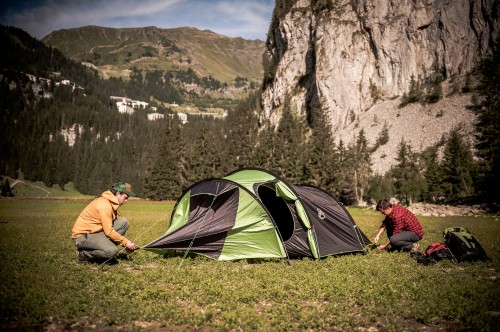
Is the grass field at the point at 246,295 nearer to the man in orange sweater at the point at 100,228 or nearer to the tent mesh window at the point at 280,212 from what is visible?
the man in orange sweater at the point at 100,228

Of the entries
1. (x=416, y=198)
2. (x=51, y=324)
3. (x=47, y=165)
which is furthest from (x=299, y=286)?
(x=47, y=165)

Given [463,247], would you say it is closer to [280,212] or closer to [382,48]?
[280,212]

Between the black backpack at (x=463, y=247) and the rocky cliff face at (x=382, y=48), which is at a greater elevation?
the rocky cliff face at (x=382, y=48)

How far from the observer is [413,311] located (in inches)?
281

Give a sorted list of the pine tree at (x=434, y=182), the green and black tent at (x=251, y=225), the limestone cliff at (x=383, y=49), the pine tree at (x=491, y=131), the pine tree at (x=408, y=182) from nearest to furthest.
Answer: the green and black tent at (x=251, y=225), the pine tree at (x=491, y=131), the pine tree at (x=434, y=182), the pine tree at (x=408, y=182), the limestone cliff at (x=383, y=49)

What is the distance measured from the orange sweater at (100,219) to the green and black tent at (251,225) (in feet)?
5.51

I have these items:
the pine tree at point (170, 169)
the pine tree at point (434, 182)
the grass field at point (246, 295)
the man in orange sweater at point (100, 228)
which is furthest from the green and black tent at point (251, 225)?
the pine tree at point (170, 169)

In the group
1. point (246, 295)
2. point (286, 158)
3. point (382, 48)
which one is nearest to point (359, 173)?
point (286, 158)

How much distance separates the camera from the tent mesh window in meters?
13.3

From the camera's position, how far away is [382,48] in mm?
113125

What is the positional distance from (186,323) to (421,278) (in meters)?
6.38

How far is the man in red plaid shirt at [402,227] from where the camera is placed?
41.8 ft

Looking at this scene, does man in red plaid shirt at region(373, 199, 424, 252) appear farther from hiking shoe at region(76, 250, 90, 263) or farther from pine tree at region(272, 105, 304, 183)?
pine tree at region(272, 105, 304, 183)

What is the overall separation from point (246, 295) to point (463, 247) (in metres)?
7.52
